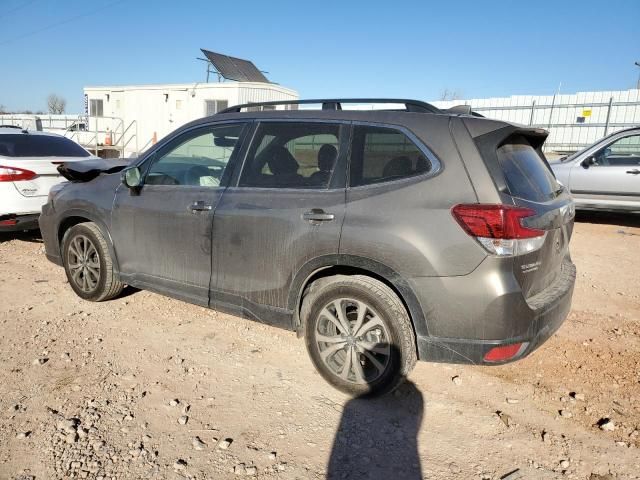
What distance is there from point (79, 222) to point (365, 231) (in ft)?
10.0

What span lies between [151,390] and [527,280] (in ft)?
7.75

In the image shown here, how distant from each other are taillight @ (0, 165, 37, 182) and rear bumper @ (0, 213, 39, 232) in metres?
0.46

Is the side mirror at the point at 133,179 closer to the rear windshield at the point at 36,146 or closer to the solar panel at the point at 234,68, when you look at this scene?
the rear windshield at the point at 36,146

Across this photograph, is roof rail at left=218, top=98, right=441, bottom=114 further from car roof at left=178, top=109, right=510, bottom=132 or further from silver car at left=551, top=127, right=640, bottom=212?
silver car at left=551, top=127, right=640, bottom=212

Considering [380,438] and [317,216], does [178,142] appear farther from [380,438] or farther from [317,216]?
[380,438]

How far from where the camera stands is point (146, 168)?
13.1 feet

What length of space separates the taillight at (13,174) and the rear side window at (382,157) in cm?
492

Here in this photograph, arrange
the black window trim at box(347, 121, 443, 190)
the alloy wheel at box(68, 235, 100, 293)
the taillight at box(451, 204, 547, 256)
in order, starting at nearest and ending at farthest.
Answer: the taillight at box(451, 204, 547, 256) < the black window trim at box(347, 121, 443, 190) < the alloy wheel at box(68, 235, 100, 293)

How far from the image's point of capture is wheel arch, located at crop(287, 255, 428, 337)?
272 centimetres

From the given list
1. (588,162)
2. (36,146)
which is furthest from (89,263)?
(588,162)

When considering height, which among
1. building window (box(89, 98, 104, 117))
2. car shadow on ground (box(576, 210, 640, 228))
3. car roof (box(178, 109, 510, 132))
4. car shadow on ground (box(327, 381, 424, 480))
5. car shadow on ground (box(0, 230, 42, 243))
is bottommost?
car shadow on ground (box(327, 381, 424, 480))

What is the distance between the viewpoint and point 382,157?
2.91 metres

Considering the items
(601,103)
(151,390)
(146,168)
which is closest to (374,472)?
(151,390)

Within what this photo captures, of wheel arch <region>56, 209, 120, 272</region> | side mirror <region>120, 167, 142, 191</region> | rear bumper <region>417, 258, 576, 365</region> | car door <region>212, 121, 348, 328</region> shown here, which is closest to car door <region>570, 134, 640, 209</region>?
rear bumper <region>417, 258, 576, 365</region>
